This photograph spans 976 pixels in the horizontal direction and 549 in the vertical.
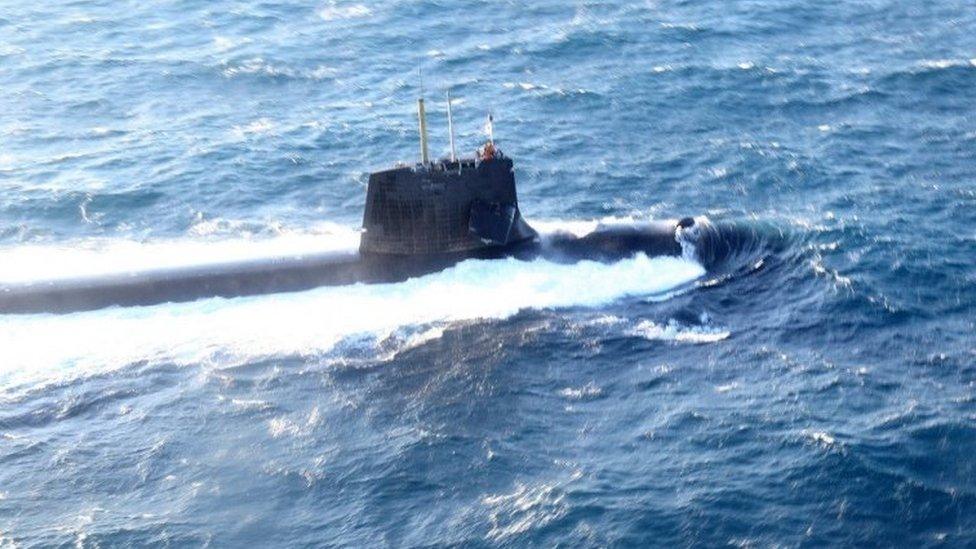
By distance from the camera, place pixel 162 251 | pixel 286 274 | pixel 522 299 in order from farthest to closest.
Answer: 1. pixel 162 251
2. pixel 286 274
3. pixel 522 299

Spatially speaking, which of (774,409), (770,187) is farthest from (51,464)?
(770,187)

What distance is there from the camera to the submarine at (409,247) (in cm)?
4416

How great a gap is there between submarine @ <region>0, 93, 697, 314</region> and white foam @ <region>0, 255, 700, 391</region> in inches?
19.4

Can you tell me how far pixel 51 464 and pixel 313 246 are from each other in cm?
1570

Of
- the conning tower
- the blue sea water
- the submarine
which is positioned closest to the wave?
the blue sea water

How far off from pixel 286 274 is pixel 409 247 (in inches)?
182

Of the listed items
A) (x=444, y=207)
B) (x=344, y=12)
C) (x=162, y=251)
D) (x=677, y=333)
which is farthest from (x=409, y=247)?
(x=344, y=12)

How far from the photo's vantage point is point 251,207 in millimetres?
54281

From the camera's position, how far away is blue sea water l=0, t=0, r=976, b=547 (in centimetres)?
3161

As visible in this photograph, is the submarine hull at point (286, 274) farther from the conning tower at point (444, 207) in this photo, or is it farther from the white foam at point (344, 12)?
the white foam at point (344, 12)

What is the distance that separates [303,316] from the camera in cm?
4369

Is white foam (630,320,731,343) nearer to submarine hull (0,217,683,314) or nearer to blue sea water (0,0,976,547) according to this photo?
blue sea water (0,0,976,547)

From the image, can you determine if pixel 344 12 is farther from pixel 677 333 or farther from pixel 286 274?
→ pixel 677 333

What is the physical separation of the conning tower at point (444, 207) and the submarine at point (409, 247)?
0.03 m
